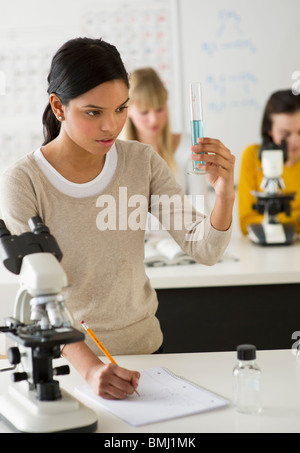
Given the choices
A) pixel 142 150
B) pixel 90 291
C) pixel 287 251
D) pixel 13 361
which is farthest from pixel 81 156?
pixel 287 251

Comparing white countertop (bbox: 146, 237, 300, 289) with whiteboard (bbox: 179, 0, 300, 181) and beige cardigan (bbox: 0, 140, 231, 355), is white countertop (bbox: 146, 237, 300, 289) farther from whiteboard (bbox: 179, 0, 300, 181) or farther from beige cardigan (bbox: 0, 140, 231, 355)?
whiteboard (bbox: 179, 0, 300, 181)

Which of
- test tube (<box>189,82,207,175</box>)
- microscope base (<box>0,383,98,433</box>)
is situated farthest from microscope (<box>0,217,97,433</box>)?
test tube (<box>189,82,207,175</box>)

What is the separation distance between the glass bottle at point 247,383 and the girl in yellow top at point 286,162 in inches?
76.4

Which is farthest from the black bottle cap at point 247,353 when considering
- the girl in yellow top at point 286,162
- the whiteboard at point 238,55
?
the whiteboard at point 238,55

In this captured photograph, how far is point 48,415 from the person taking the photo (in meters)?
1.14

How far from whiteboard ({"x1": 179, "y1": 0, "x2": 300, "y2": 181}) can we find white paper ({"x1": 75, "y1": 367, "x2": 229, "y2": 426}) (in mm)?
3026

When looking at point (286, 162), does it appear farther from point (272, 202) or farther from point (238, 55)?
point (238, 55)

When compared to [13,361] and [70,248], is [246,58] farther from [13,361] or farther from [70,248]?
[13,361]

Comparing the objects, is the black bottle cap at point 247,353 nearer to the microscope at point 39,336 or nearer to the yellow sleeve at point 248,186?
the microscope at point 39,336

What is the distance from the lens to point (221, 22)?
13.7ft

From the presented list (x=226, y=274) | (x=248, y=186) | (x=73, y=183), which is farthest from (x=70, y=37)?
(x=73, y=183)

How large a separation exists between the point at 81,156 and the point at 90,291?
0.34 meters

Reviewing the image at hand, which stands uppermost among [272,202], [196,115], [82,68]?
[82,68]

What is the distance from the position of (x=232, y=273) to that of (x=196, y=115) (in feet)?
3.25
